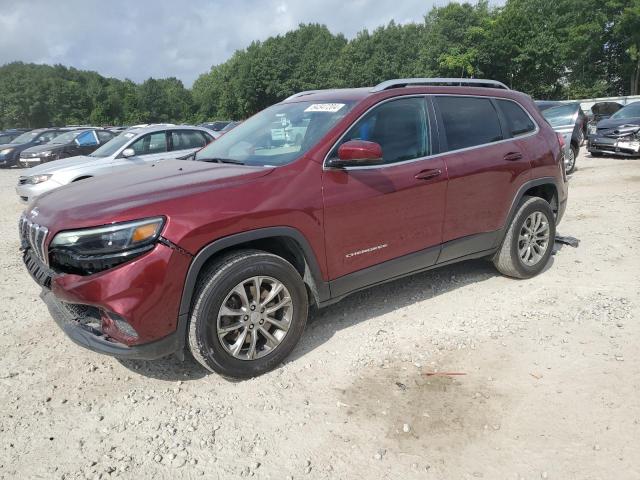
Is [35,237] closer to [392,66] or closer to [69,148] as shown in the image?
[69,148]

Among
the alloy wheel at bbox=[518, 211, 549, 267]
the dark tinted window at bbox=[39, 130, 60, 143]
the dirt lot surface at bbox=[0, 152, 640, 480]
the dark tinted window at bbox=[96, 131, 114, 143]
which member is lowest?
the dirt lot surface at bbox=[0, 152, 640, 480]

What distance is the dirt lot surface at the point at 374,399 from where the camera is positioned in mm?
2439

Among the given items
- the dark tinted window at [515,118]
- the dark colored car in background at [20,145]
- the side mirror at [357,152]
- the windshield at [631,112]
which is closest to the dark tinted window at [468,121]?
the dark tinted window at [515,118]

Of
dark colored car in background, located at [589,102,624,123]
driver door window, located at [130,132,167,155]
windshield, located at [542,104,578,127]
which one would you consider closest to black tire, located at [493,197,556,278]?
driver door window, located at [130,132,167,155]

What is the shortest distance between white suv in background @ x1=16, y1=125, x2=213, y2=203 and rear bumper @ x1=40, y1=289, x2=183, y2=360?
17.3 ft

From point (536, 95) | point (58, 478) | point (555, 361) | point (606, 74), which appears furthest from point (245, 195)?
point (606, 74)

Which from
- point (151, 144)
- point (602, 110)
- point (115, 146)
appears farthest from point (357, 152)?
point (602, 110)

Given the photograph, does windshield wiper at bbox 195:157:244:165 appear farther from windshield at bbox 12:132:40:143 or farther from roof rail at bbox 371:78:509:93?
windshield at bbox 12:132:40:143

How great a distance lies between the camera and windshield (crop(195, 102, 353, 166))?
3.46 metres

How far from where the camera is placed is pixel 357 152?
3191 millimetres

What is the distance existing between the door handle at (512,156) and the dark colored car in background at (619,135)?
33.9 ft

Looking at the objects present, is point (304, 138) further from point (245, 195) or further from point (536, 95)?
point (536, 95)

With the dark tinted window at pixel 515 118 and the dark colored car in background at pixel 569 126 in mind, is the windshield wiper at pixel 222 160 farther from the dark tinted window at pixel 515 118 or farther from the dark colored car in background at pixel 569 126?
the dark colored car in background at pixel 569 126

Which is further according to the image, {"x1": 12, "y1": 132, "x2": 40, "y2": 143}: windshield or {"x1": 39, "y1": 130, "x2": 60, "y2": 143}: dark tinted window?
{"x1": 12, "y1": 132, "x2": 40, "y2": 143}: windshield
